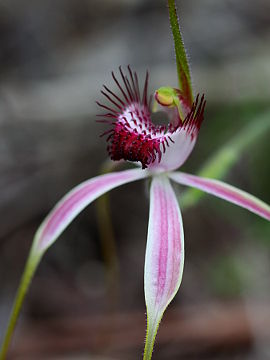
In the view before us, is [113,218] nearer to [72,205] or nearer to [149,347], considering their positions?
[72,205]

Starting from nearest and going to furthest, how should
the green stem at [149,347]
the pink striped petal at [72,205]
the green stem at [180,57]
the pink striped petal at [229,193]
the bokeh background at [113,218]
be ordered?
the green stem at [149,347] < the green stem at [180,57] < the pink striped petal at [229,193] < the pink striped petal at [72,205] < the bokeh background at [113,218]

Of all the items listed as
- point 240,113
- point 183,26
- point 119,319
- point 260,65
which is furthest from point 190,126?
point 183,26

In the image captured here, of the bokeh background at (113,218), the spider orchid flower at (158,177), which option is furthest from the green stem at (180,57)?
the bokeh background at (113,218)

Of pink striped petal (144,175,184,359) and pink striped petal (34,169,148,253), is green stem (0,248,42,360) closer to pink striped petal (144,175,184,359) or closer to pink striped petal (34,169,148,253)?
pink striped petal (34,169,148,253)

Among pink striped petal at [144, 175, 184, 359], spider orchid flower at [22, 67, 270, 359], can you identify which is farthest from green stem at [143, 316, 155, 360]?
spider orchid flower at [22, 67, 270, 359]

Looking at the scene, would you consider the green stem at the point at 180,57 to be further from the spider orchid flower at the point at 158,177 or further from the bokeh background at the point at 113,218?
the bokeh background at the point at 113,218

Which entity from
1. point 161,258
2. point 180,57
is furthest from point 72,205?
point 180,57
